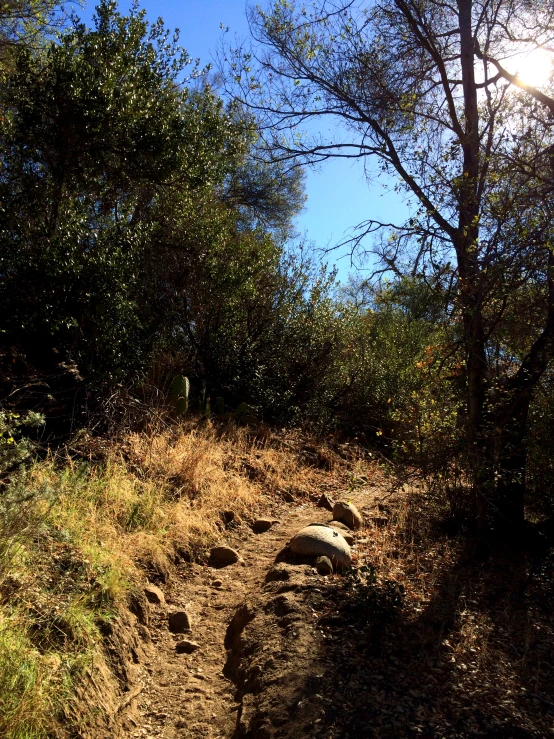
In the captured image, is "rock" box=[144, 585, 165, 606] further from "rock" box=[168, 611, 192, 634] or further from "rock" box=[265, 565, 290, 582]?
"rock" box=[265, 565, 290, 582]

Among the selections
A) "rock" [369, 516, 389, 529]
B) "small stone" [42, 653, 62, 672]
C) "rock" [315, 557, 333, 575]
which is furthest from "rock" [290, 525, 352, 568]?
"small stone" [42, 653, 62, 672]

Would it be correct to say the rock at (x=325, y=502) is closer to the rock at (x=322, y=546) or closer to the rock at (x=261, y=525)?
the rock at (x=261, y=525)

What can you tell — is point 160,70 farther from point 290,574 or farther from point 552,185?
point 290,574

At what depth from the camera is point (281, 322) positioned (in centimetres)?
1094

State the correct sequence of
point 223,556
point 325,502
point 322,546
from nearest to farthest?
point 322,546 < point 223,556 < point 325,502

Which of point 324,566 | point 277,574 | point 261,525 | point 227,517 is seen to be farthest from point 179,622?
point 261,525

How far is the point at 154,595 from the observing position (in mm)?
4738

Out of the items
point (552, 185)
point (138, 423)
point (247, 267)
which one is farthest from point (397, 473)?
point (247, 267)

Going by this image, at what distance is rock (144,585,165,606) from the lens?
4703 millimetres

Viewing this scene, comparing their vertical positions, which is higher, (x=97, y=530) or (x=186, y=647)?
(x=97, y=530)

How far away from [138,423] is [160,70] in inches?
187

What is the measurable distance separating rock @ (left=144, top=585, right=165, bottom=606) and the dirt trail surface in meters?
0.05

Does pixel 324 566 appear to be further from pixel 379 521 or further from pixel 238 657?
pixel 379 521

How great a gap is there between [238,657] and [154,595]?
3.19ft
